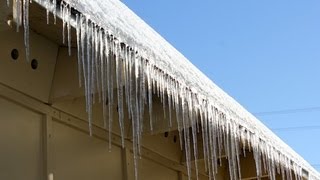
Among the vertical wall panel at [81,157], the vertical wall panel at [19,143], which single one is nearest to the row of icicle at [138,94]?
the vertical wall panel at [81,157]

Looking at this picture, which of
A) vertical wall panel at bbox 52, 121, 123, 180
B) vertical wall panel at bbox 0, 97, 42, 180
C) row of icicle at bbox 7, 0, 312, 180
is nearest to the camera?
row of icicle at bbox 7, 0, 312, 180

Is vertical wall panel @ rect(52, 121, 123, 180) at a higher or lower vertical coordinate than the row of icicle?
lower

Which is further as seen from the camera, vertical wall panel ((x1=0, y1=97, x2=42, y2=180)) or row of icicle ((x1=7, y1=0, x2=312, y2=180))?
Result: vertical wall panel ((x1=0, y1=97, x2=42, y2=180))

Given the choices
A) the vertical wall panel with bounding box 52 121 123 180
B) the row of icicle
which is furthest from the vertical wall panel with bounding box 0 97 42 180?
the row of icicle

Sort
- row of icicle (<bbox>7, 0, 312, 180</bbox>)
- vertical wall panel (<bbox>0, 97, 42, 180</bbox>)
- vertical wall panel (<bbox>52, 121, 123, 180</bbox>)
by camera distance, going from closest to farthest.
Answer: row of icicle (<bbox>7, 0, 312, 180</bbox>)
vertical wall panel (<bbox>0, 97, 42, 180</bbox>)
vertical wall panel (<bbox>52, 121, 123, 180</bbox>)

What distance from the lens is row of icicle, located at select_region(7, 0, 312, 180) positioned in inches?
126

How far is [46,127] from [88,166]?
53cm

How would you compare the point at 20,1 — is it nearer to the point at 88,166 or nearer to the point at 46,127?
the point at 46,127

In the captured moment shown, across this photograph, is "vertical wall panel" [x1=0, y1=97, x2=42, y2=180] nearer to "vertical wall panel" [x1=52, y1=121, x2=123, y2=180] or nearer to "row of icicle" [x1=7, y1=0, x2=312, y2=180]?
"vertical wall panel" [x1=52, y1=121, x2=123, y2=180]

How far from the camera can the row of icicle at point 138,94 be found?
3191 millimetres

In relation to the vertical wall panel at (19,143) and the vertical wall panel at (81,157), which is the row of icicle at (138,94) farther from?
the vertical wall panel at (19,143)

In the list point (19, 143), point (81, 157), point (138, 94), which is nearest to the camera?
point (19, 143)

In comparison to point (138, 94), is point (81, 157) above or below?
below

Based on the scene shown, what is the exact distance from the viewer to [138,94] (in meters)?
4.03
